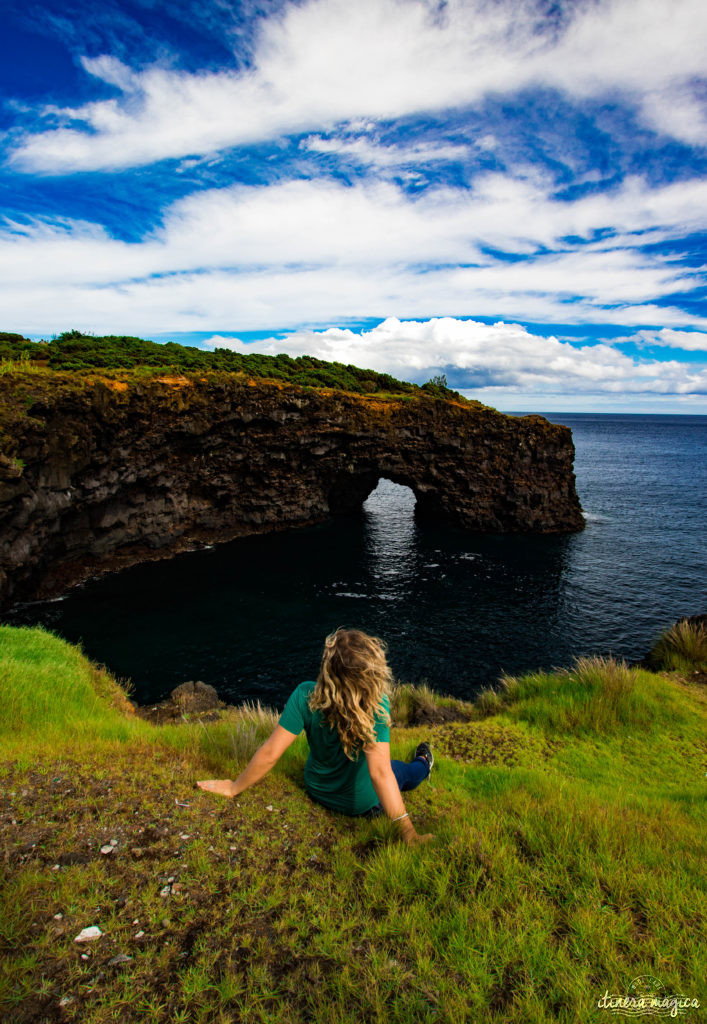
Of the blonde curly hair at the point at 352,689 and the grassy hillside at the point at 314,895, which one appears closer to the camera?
the grassy hillside at the point at 314,895

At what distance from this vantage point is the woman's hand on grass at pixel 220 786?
17.7 ft

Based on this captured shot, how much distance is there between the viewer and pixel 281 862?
455cm

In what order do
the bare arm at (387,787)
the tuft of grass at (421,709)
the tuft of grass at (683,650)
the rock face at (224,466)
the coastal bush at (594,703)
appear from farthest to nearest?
the rock face at (224,466), the tuft of grass at (683,650), the tuft of grass at (421,709), the coastal bush at (594,703), the bare arm at (387,787)

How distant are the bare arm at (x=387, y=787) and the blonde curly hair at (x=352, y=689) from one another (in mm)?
154

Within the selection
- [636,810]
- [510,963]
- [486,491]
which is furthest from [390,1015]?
[486,491]

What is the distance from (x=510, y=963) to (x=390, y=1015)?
961mm

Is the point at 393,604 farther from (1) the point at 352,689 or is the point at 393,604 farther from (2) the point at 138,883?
(2) the point at 138,883

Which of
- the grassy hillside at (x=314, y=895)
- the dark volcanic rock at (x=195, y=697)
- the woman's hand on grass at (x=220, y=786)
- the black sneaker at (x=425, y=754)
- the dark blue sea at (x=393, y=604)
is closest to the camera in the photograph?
the grassy hillside at (x=314, y=895)

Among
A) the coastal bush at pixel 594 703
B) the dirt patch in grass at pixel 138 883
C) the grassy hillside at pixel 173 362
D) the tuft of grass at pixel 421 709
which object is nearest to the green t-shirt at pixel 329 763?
the dirt patch in grass at pixel 138 883

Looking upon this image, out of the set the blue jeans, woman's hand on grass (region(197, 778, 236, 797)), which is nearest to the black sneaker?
the blue jeans

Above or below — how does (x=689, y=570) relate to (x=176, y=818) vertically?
below

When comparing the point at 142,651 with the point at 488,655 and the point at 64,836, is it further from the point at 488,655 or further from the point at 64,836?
the point at 64,836

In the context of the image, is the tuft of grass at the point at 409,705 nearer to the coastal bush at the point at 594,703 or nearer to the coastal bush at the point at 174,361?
the coastal bush at the point at 594,703

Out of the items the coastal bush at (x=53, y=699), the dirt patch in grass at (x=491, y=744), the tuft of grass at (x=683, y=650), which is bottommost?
the tuft of grass at (x=683, y=650)
